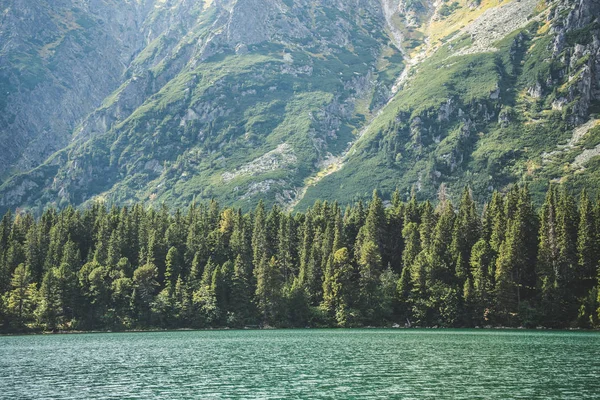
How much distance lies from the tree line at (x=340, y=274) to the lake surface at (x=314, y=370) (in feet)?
137

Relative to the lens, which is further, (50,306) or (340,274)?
(340,274)

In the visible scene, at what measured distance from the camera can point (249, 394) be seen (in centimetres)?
5659

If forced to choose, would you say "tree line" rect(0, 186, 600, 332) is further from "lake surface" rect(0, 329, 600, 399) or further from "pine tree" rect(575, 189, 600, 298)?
"lake surface" rect(0, 329, 600, 399)

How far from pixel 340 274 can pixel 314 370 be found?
95.4 meters

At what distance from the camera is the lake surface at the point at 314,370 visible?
57.5 m

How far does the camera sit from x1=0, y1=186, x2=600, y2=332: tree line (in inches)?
Result: 5886

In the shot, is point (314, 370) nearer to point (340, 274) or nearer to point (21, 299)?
point (340, 274)

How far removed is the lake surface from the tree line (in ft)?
137

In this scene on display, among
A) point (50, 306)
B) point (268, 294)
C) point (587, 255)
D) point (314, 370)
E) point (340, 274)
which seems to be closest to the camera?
point (314, 370)

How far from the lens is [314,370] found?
71.7 m

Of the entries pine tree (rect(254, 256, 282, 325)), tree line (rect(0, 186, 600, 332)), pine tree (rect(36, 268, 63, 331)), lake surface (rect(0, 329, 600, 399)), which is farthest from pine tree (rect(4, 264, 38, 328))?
pine tree (rect(254, 256, 282, 325))

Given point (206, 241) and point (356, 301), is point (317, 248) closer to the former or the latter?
point (356, 301)

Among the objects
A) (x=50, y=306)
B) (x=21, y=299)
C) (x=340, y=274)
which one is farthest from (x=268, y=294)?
(x=21, y=299)

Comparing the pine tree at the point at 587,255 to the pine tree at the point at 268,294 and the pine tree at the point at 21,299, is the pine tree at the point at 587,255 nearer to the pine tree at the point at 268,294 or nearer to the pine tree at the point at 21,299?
the pine tree at the point at 268,294
